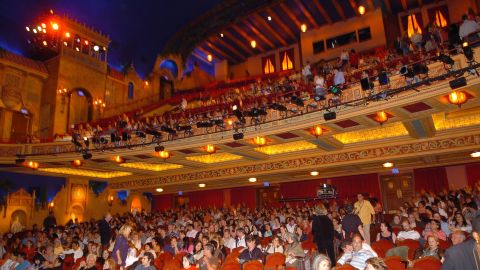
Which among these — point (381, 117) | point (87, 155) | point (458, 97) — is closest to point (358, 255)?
point (458, 97)

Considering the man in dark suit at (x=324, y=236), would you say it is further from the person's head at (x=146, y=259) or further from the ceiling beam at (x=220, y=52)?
the ceiling beam at (x=220, y=52)

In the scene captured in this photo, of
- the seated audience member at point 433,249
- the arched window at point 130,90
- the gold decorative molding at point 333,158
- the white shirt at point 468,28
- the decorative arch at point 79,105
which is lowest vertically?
the seated audience member at point 433,249

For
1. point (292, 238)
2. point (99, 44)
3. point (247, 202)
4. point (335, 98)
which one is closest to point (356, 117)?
point (335, 98)

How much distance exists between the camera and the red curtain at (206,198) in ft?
64.0

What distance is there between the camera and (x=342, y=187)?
16.1m

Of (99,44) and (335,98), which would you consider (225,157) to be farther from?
(99,44)

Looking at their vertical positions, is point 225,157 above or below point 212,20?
below

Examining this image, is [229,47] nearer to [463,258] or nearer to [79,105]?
[79,105]

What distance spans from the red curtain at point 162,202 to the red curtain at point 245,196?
4.25 m

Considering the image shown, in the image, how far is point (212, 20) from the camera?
2095cm

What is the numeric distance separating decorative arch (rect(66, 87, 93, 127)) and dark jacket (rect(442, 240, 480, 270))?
2001cm

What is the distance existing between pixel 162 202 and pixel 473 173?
15.8 meters

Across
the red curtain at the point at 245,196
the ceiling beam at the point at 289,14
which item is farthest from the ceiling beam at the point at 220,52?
the red curtain at the point at 245,196

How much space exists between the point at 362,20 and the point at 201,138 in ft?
38.5
